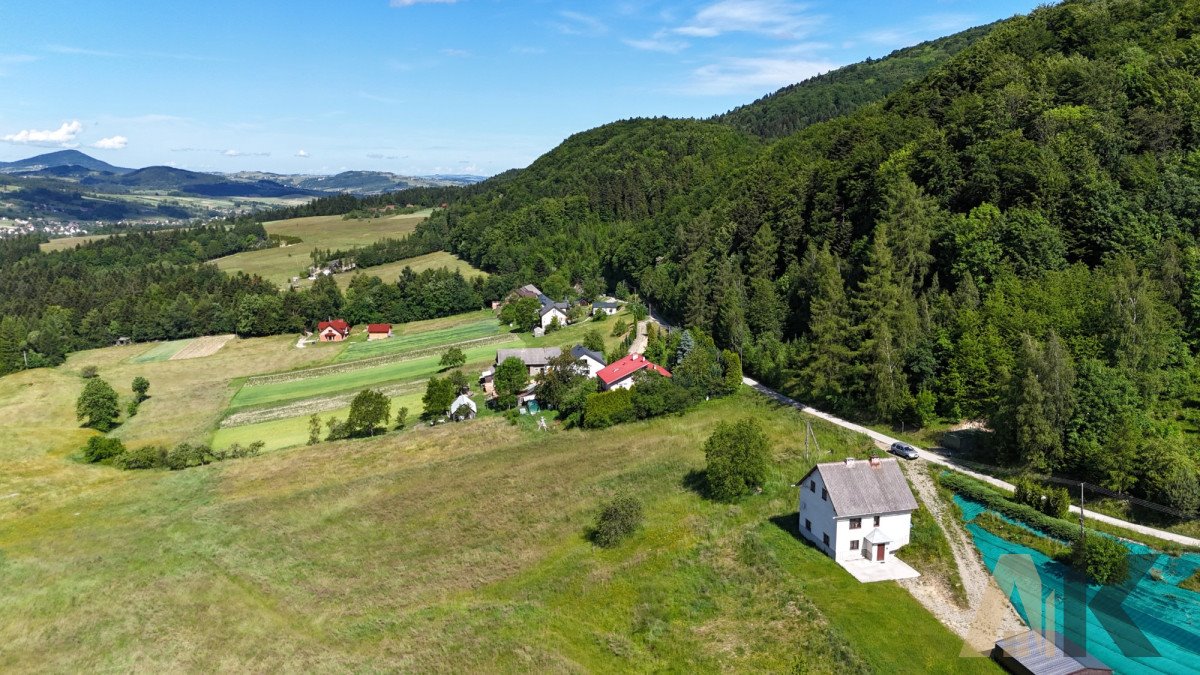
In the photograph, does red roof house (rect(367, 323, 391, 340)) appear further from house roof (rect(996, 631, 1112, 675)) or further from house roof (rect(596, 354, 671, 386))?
house roof (rect(996, 631, 1112, 675))

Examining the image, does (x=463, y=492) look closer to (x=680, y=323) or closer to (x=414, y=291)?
(x=680, y=323)

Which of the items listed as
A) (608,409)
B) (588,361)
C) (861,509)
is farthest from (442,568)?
(588,361)

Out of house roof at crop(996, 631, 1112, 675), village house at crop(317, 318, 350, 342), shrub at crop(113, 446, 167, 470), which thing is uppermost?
house roof at crop(996, 631, 1112, 675)

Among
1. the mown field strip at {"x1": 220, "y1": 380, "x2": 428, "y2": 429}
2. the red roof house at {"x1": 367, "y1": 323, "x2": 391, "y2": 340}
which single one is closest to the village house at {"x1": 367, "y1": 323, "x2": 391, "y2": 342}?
the red roof house at {"x1": 367, "y1": 323, "x2": 391, "y2": 340}

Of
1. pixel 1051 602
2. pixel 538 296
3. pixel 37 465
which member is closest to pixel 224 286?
pixel 538 296

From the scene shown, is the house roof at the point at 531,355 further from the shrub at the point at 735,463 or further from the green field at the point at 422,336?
the shrub at the point at 735,463

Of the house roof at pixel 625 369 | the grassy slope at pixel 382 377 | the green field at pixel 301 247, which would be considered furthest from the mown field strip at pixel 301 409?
the green field at pixel 301 247
